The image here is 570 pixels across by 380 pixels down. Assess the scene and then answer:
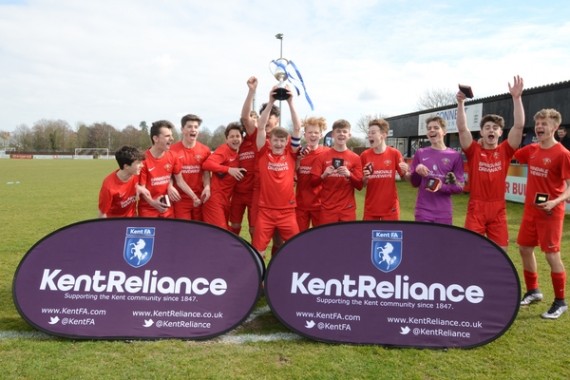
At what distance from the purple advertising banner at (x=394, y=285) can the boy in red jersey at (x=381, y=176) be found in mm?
1182

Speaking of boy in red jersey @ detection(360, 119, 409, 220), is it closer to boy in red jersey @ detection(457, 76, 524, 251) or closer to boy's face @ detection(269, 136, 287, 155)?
boy in red jersey @ detection(457, 76, 524, 251)

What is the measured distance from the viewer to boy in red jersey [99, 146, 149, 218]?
177 inches

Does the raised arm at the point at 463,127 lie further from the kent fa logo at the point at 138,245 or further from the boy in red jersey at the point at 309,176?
the kent fa logo at the point at 138,245

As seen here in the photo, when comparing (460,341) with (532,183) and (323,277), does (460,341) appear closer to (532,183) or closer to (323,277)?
(323,277)

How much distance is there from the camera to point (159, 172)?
501 centimetres

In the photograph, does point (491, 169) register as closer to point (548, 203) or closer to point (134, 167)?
point (548, 203)

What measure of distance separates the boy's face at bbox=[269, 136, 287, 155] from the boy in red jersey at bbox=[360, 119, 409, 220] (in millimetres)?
997

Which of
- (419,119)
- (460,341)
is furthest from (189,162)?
(419,119)

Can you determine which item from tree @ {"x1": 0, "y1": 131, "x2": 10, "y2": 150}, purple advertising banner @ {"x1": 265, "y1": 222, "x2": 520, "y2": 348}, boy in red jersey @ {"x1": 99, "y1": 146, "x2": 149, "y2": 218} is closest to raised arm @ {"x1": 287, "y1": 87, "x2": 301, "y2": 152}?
purple advertising banner @ {"x1": 265, "y1": 222, "x2": 520, "y2": 348}

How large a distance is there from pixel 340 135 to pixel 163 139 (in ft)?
6.91

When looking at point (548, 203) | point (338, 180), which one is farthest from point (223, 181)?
point (548, 203)

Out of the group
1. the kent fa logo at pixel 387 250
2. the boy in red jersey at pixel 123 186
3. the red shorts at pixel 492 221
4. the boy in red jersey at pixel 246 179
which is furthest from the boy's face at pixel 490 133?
the boy in red jersey at pixel 123 186

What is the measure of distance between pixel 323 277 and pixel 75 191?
16617 mm

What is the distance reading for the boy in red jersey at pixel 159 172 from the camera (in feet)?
16.3
